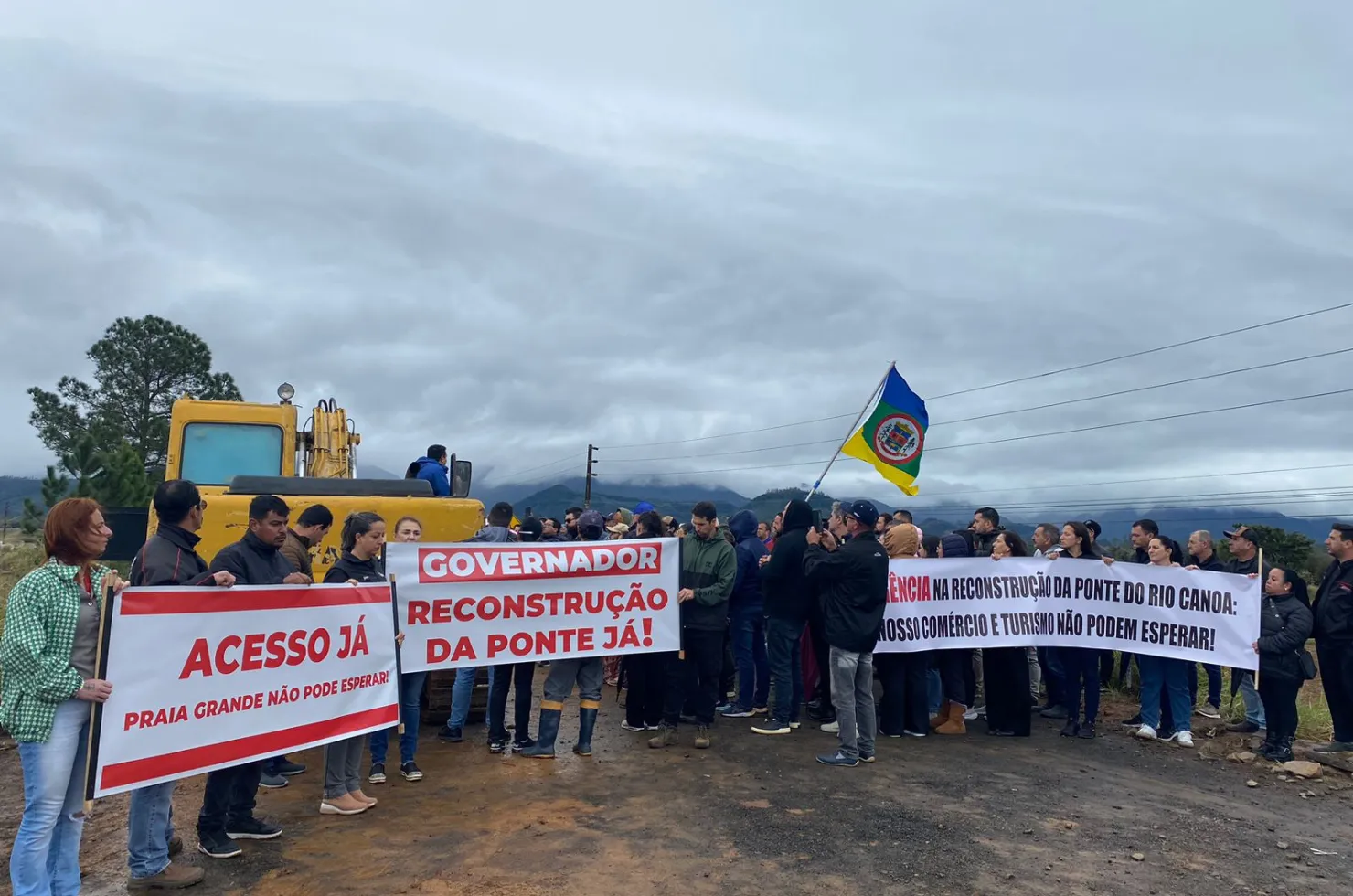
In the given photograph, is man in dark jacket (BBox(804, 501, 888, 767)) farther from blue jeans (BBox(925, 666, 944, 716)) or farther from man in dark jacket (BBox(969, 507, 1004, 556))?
man in dark jacket (BBox(969, 507, 1004, 556))

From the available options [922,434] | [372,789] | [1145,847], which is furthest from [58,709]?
[922,434]

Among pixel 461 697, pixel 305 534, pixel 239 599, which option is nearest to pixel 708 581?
pixel 461 697

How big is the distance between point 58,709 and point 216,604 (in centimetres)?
106

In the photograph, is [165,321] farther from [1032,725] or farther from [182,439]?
[1032,725]

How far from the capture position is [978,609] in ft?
30.6

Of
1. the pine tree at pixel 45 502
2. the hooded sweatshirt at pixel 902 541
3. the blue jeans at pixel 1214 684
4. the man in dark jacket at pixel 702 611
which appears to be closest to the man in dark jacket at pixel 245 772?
the man in dark jacket at pixel 702 611

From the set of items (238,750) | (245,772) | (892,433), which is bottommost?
(245,772)

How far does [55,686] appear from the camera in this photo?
166 inches

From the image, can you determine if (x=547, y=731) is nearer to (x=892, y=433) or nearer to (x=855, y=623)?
(x=855, y=623)

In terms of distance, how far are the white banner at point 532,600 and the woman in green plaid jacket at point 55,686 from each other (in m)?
2.81

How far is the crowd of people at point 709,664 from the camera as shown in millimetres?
4348

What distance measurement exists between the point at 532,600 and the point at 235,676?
2847 mm

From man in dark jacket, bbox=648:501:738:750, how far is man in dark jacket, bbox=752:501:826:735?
0.46 m

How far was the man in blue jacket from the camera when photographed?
10336 millimetres
